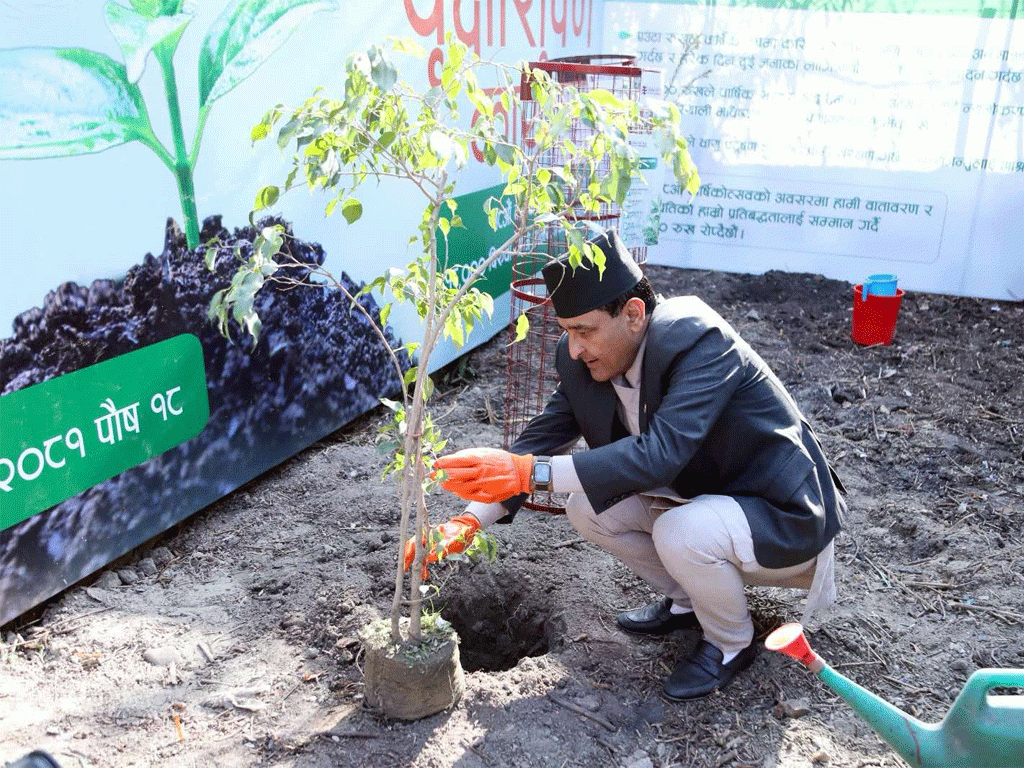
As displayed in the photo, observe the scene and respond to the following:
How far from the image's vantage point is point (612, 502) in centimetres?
239

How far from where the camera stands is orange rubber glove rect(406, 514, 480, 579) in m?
2.33

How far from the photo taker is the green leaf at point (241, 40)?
306cm

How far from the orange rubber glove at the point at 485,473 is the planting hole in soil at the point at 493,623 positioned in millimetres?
728

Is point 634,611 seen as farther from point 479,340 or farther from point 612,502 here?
point 479,340

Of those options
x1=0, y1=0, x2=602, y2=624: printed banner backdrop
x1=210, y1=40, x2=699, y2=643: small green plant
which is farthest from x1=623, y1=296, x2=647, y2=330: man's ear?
x1=0, y1=0, x2=602, y2=624: printed banner backdrop

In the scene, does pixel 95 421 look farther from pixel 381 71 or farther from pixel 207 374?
pixel 381 71

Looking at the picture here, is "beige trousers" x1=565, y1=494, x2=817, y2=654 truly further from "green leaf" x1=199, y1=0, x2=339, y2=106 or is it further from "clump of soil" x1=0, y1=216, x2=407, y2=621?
"green leaf" x1=199, y1=0, x2=339, y2=106

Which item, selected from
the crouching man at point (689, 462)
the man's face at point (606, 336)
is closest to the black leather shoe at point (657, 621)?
the crouching man at point (689, 462)

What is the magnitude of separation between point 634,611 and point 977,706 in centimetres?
116

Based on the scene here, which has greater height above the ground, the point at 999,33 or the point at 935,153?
the point at 999,33

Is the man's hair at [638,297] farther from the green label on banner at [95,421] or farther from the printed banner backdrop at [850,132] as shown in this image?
the printed banner backdrop at [850,132]

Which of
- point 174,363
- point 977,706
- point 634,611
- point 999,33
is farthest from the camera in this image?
point 999,33

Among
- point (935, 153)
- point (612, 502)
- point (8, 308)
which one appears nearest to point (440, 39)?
point (8, 308)

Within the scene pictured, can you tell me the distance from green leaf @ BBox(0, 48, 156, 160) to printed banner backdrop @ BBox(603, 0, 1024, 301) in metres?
4.56
